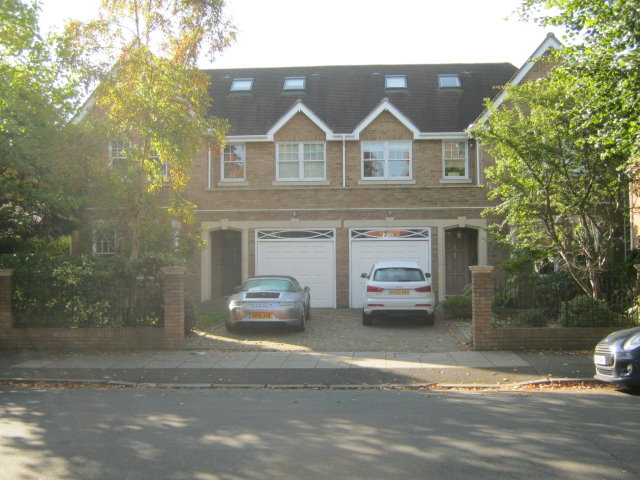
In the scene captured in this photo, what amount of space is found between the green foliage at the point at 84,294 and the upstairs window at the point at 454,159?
1125 centimetres

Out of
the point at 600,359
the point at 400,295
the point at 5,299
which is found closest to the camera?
the point at 600,359

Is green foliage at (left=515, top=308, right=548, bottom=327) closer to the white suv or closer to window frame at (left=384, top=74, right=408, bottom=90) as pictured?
the white suv

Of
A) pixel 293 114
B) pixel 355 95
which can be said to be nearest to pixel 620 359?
pixel 293 114

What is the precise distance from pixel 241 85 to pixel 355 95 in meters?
4.41

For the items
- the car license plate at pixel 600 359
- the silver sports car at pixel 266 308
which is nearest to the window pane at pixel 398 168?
the silver sports car at pixel 266 308

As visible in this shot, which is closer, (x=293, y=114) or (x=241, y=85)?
(x=293, y=114)

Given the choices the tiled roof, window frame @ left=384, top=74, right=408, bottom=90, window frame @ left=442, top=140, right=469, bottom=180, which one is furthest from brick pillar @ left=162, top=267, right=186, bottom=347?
window frame @ left=384, top=74, right=408, bottom=90

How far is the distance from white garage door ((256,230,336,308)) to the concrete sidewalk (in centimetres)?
799

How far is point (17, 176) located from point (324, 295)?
10049mm

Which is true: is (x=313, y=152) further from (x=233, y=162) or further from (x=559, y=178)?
(x=559, y=178)

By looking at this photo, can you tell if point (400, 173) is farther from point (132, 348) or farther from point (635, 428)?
point (635, 428)

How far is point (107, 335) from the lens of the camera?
1198 centimetres

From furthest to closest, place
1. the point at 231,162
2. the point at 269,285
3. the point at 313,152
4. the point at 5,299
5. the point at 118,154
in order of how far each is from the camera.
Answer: the point at 231,162, the point at 313,152, the point at 269,285, the point at 118,154, the point at 5,299

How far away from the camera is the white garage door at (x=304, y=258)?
1981 cm
